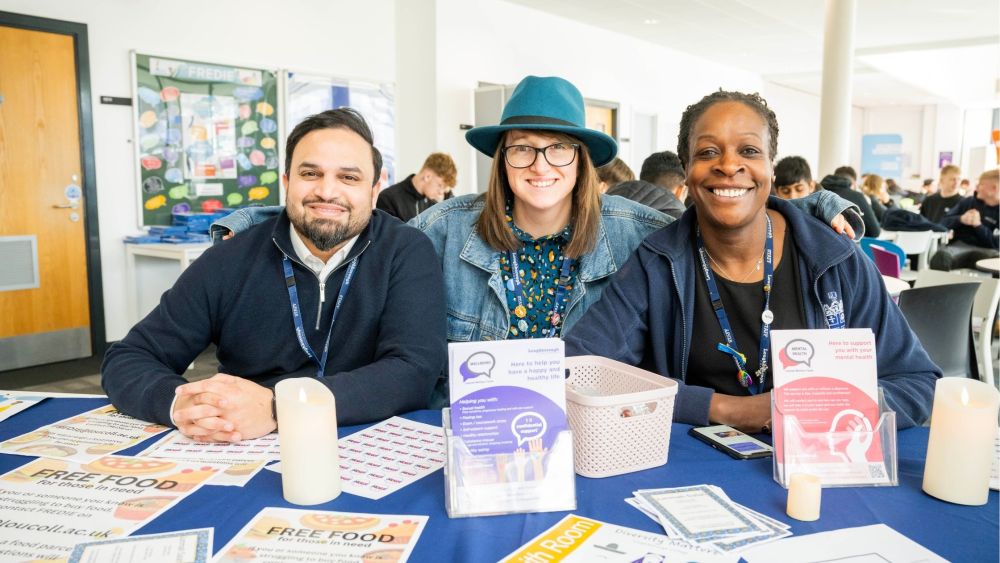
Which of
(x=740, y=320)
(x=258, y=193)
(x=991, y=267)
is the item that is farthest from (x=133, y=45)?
(x=991, y=267)

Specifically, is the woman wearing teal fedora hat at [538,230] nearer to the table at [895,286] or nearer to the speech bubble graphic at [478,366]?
the speech bubble graphic at [478,366]

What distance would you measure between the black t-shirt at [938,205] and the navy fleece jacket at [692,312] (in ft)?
24.7

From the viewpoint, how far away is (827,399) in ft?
3.87

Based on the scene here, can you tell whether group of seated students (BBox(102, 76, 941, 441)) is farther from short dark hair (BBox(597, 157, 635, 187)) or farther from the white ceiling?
the white ceiling

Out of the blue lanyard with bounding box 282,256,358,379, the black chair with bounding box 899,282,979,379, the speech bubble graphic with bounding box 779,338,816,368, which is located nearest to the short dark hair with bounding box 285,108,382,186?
the blue lanyard with bounding box 282,256,358,379

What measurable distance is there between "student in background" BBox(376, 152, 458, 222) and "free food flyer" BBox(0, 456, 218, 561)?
4.71 metres

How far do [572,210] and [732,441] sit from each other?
97 cm

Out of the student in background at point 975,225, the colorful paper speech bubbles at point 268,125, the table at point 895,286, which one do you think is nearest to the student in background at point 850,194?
the student in background at point 975,225

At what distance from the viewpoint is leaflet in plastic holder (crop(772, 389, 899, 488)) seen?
1.14 metres

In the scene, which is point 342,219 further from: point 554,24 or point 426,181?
point 554,24

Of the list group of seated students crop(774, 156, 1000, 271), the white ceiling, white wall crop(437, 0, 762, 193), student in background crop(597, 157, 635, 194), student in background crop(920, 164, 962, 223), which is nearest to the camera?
student in background crop(597, 157, 635, 194)

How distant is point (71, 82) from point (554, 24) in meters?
5.33

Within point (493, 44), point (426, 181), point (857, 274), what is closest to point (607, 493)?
point (857, 274)

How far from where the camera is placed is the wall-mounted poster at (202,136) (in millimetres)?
5195
